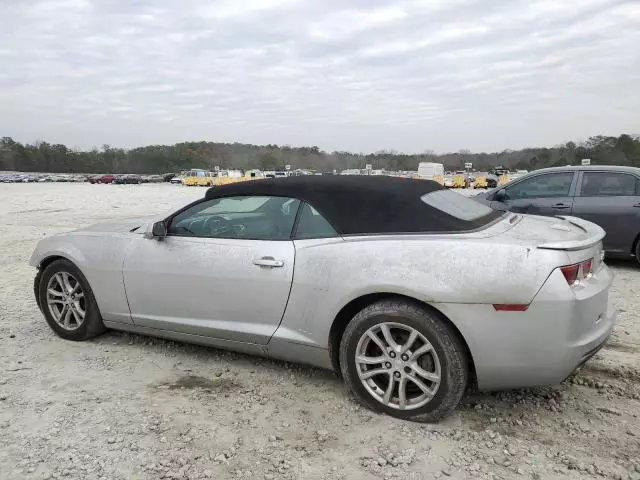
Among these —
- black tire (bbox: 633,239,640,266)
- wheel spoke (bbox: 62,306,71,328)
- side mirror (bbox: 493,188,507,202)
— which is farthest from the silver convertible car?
side mirror (bbox: 493,188,507,202)

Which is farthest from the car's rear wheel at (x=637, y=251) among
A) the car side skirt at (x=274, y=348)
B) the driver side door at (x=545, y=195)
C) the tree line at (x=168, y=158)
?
the tree line at (x=168, y=158)

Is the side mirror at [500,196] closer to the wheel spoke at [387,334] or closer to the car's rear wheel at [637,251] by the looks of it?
the car's rear wheel at [637,251]

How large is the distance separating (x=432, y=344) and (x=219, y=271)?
152cm

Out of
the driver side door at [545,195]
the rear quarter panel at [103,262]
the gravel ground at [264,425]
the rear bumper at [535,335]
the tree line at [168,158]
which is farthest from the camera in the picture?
the tree line at [168,158]

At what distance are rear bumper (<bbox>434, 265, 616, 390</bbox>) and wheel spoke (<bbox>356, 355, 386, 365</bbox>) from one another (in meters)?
0.48

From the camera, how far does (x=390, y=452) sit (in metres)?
2.71

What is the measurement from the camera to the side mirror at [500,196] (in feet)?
26.7

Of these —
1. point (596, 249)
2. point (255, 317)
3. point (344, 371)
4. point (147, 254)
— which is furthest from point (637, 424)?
point (147, 254)

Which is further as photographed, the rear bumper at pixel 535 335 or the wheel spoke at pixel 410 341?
the wheel spoke at pixel 410 341

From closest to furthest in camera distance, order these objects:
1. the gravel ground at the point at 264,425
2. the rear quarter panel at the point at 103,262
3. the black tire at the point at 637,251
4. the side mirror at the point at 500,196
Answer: the gravel ground at the point at 264,425
the rear quarter panel at the point at 103,262
the black tire at the point at 637,251
the side mirror at the point at 500,196

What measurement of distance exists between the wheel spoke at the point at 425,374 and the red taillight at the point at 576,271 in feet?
2.88

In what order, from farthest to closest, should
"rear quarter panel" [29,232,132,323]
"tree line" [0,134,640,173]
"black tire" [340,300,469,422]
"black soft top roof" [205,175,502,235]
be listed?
"tree line" [0,134,640,173]
"rear quarter panel" [29,232,132,323]
"black soft top roof" [205,175,502,235]
"black tire" [340,300,469,422]

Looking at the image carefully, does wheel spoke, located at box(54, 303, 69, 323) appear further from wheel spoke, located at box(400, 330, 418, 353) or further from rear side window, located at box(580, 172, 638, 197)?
rear side window, located at box(580, 172, 638, 197)

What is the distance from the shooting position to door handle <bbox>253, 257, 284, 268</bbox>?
10.9 ft
